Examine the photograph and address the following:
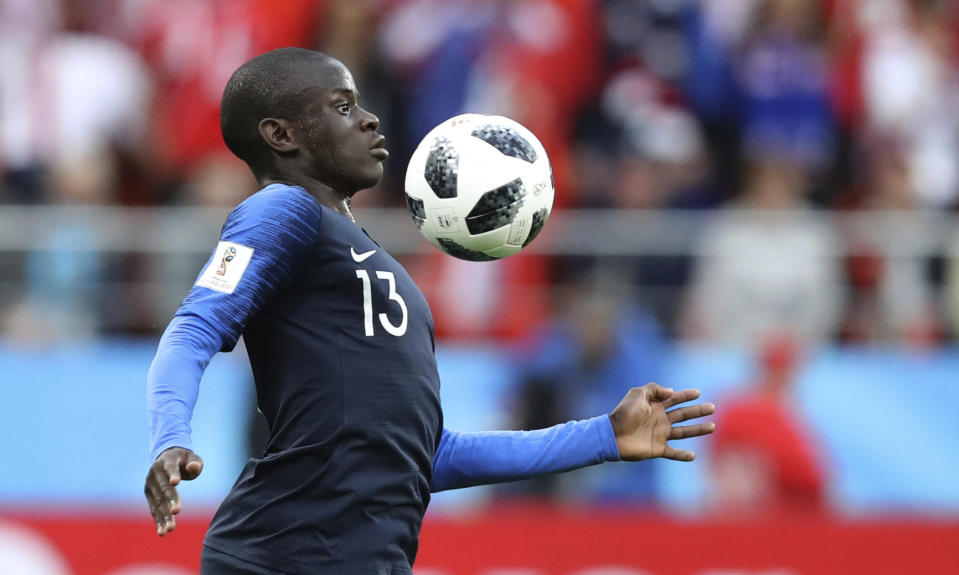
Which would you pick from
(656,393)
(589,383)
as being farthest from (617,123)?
(656,393)

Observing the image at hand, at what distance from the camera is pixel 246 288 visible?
13.1ft

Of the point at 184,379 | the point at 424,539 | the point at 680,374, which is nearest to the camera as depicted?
the point at 184,379

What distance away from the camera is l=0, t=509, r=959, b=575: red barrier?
7.94m

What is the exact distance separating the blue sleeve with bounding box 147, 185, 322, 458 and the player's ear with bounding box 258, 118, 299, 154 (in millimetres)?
171

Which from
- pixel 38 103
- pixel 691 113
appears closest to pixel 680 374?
pixel 691 113

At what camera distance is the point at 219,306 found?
13.1ft

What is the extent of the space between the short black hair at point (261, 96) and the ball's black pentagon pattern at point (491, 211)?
2.03ft

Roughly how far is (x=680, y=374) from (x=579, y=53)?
264cm

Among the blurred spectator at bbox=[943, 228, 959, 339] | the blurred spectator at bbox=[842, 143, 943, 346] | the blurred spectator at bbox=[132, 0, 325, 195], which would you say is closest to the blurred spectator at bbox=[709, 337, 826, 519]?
the blurred spectator at bbox=[842, 143, 943, 346]

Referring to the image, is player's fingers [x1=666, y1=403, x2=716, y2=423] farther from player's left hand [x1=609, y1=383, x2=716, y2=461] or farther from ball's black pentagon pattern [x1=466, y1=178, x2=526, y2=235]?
ball's black pentagon pattern [x1=466, y1=178, x2=526, y2=235]

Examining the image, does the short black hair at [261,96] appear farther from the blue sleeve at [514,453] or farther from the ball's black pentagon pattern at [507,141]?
the blue sleeve at [514,453]

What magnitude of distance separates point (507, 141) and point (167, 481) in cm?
161

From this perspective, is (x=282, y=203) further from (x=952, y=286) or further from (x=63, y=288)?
(x=952, y=286)

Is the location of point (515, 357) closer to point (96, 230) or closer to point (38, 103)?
point (96, 230)
